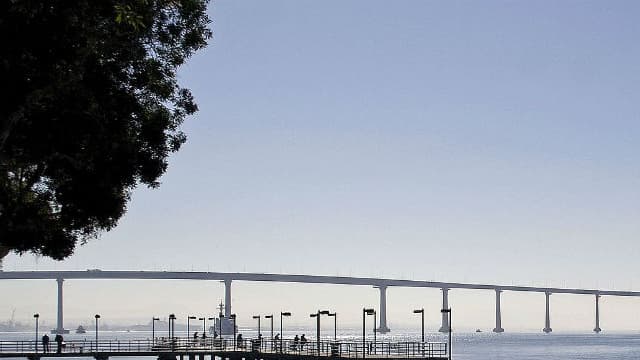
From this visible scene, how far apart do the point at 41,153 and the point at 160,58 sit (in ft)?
13.4

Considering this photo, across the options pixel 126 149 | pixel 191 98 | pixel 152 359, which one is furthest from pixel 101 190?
pixel 152 359

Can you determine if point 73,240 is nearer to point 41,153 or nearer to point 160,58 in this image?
point 41,153

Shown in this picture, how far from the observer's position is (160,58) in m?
31.7

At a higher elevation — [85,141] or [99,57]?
[99,57]

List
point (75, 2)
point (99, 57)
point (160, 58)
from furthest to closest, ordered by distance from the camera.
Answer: point (160, 58) → point (99, 57) → point (75, 2)

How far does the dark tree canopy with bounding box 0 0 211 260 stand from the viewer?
26922mm

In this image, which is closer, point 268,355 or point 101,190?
point 101,190

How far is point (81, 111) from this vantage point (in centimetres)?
2970

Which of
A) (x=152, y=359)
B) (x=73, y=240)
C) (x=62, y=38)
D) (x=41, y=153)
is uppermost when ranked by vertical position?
(x=62, y=38)

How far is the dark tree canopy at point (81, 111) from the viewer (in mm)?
26922

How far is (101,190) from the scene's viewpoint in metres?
31.8

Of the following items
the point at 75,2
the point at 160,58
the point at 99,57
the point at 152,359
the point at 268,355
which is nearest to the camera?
the point at 75,2

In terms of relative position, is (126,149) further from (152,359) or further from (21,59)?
(152,359)

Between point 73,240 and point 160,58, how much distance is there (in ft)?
18.9
